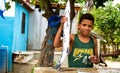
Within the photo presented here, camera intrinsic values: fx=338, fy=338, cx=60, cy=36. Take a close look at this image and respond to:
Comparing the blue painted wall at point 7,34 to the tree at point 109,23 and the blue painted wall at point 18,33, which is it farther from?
the tree at point 109,23

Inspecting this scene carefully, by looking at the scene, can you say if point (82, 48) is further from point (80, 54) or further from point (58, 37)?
point (58, 37)

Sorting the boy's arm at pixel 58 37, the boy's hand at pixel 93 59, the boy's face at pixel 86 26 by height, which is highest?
the boy's face at pixel 86 26

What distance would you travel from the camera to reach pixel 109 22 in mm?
25797

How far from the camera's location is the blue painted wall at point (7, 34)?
42.1 ft

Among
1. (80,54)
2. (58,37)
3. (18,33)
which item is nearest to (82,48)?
(80,54)

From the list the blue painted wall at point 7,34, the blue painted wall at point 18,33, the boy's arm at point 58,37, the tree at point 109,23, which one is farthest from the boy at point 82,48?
the tree at point 109,23

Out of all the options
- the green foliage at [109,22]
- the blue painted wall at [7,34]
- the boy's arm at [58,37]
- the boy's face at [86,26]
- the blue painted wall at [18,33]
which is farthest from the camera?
the green foliage at [109,22]

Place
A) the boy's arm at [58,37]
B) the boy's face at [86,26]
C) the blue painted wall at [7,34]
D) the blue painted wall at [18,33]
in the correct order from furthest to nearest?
the blue painted wall at [18,33] < the blue painted wall at [7,34] < the boy's face at [86,26] < the boy's arm at [58,37]

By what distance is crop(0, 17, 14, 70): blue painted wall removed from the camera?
42.1ft

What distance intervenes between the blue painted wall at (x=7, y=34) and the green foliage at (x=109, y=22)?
44.6 feet

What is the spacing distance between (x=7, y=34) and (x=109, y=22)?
14.0 metres

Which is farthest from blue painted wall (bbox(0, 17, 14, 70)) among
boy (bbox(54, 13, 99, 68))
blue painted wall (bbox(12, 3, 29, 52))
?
boy (bbox(54, 13, 99, 68))

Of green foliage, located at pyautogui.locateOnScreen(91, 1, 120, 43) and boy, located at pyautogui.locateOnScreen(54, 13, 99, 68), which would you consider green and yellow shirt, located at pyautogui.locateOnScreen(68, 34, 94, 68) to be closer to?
boy, located at pyautogui.locateOnScreen(54, 13, 99, 68)

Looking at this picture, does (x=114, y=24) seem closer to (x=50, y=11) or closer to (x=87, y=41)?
(x=50, y=11)
